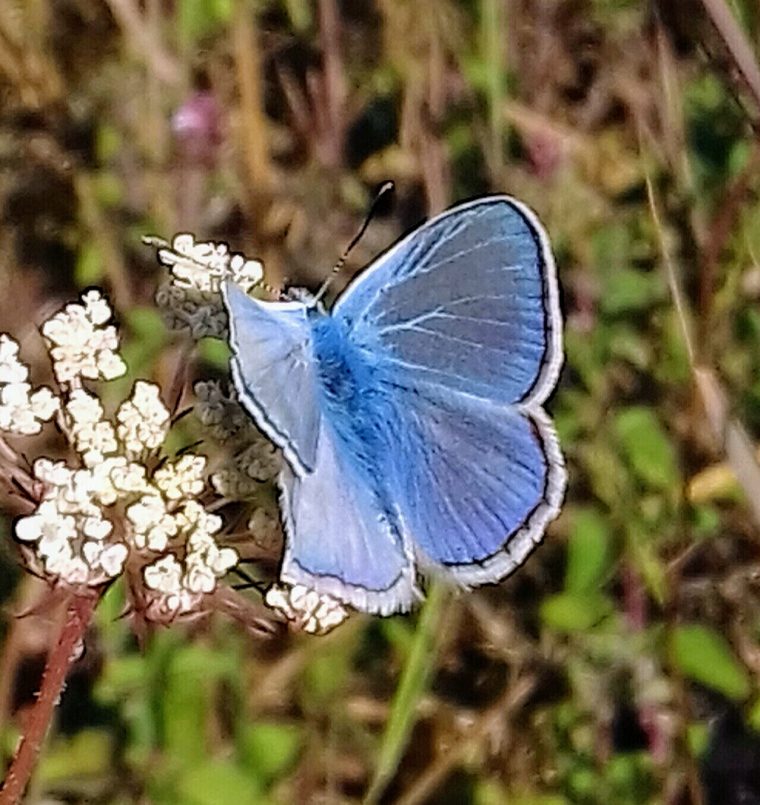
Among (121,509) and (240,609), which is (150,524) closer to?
(121,509)

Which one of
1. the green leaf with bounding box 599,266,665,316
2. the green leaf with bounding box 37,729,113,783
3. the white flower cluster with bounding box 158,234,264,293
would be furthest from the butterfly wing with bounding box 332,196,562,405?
the green leaf with bounding box 599,266,665,316

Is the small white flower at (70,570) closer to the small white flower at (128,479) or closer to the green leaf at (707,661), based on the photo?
the small white flower at (128,479)

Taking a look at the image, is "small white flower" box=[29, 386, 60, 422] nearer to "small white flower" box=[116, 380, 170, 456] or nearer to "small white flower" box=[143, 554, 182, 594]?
"small white flower" box=[116, 380, 170, 456]

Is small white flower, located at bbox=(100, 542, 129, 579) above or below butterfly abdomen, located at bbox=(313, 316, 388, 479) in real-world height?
above

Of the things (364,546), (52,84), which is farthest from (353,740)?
(52,84)

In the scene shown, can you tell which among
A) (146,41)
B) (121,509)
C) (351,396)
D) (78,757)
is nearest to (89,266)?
(146,41)
